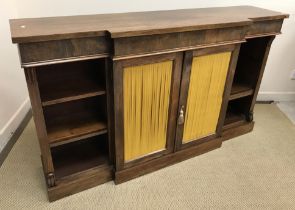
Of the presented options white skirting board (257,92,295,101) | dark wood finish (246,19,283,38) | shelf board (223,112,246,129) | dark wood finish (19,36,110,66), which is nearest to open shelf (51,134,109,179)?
dark wood finish (19,36,110,66)

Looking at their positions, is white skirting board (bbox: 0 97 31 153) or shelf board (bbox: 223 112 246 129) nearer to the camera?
white skirting board (bbox: 0 97 31 153)

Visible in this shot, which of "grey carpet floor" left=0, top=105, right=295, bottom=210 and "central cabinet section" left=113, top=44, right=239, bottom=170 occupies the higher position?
"central cabinet section" left=113, top=44, right=239, bottom=170

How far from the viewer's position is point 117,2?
1829mm

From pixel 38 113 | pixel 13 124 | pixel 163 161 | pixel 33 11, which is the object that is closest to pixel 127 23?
pixel 38 113

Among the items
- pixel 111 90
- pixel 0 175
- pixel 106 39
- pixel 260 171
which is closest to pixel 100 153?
pixel 111 90

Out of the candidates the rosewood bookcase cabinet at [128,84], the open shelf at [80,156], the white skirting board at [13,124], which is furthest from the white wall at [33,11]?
the open shelf at [80,156]

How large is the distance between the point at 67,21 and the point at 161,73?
0.53 m

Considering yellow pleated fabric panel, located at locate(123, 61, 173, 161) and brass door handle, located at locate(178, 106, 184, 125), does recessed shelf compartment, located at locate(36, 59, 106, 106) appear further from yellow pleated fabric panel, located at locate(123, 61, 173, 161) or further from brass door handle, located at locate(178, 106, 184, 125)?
brass door handle, located at locate(178, 106, 184, 125)

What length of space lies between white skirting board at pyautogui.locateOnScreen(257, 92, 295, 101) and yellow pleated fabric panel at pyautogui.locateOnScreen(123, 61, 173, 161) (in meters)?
1.32

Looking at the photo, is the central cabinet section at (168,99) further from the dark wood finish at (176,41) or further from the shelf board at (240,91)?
the shelf board at (240,91)

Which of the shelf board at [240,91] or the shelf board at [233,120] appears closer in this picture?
the shelf board at [240,91]

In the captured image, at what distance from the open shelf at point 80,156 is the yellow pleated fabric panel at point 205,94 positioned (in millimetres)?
530

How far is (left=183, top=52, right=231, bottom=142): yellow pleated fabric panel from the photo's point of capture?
4.69 feet

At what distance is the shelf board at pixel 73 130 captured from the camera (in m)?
1.30
